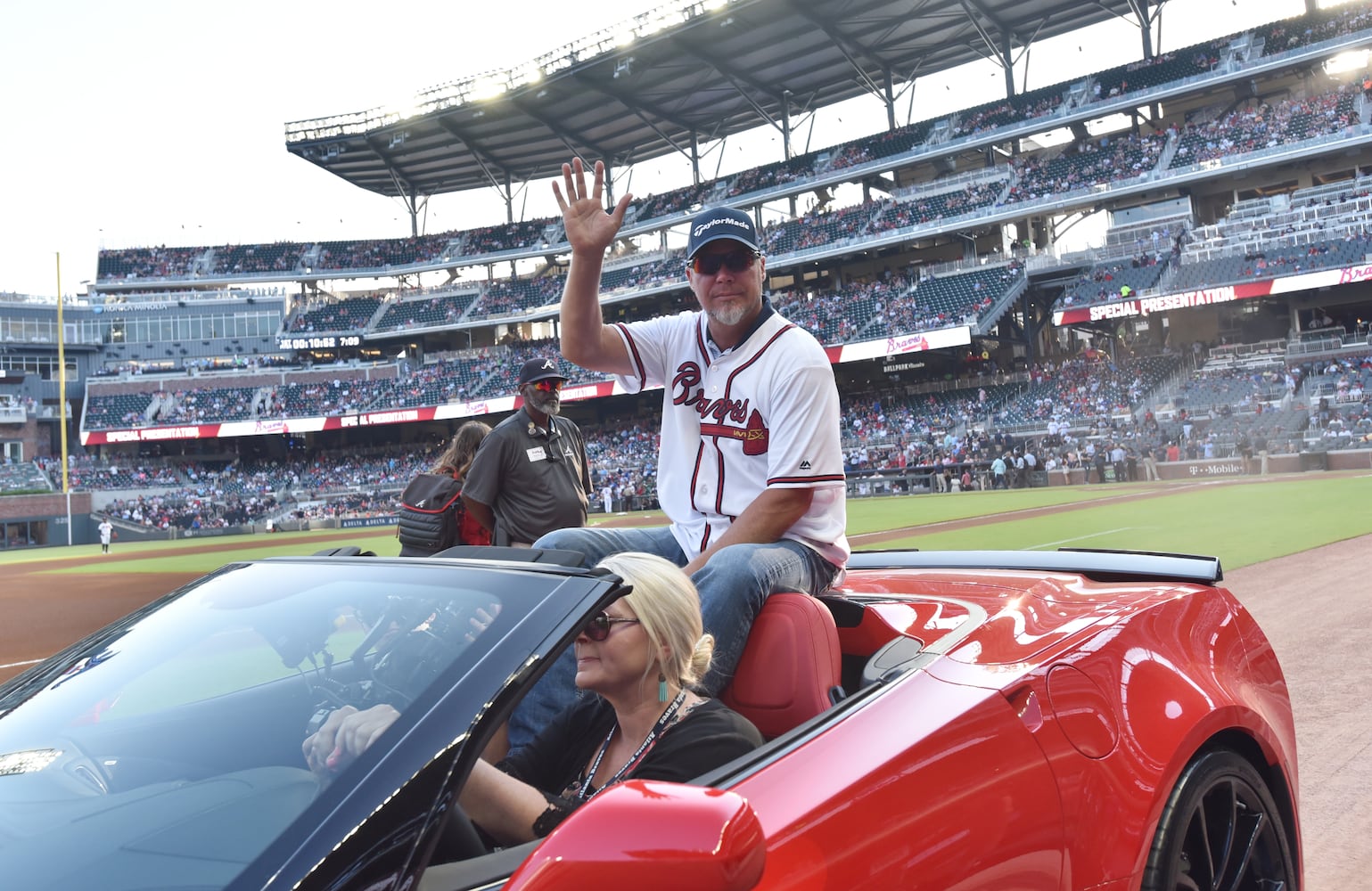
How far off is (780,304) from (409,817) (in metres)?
48.1

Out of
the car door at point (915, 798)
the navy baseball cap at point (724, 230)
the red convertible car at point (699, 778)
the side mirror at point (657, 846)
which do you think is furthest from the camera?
the navy baseball cap at point (724, 230)

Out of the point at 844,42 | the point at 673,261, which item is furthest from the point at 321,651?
the point at 673,261

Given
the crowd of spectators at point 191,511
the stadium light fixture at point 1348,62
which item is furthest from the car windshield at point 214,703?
the crowd of spectators at point 191,511

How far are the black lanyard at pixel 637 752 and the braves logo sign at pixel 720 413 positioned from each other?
118 cm

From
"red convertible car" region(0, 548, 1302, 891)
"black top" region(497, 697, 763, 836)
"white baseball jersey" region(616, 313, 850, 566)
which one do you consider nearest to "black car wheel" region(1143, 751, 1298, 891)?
"red convertible car" region(0, 548, 1302, 891)

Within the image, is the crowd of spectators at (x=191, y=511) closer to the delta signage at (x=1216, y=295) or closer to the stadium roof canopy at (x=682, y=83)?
the stadium roof canopy at (x=682, y=83)

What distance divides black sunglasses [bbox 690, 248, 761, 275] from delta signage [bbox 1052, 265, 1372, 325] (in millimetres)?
35734

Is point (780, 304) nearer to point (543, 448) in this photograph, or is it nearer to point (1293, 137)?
point (1293, 137)

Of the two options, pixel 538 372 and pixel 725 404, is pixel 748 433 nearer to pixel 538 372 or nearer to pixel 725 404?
pixel 725 404

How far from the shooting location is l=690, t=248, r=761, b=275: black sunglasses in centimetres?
296

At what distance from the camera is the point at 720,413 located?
10.0 ft

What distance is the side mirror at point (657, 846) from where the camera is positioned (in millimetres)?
1051

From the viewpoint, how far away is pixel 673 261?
174 feet

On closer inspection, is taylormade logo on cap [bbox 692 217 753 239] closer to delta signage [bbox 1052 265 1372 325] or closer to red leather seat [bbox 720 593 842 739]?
red leather seat [bbox 720 593 842 739]
